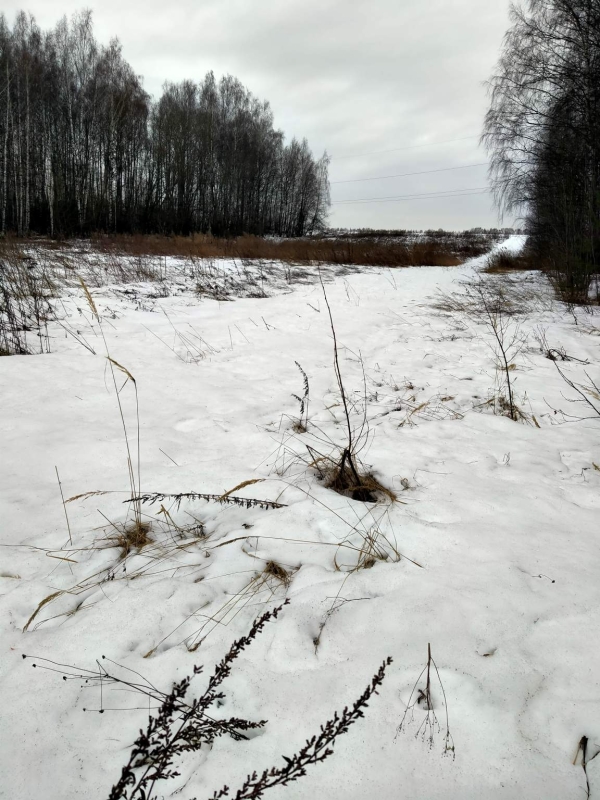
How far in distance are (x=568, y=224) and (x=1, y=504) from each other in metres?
9.57

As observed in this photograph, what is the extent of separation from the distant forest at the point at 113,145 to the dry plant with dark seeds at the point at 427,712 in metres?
21.1

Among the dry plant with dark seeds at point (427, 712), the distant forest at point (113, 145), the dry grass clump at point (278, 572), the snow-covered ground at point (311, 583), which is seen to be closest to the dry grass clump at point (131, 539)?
the snow-covered ground at point (311, 583)

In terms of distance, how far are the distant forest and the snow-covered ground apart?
19.6m

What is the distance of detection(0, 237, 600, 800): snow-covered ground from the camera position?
31.1 inches

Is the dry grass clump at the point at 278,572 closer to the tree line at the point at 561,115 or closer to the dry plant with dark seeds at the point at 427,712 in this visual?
the dry plant with dark seeds at the point at 427,712

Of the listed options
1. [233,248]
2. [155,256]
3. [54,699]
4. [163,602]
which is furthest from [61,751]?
[233,248]

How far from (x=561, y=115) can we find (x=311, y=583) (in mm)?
11921

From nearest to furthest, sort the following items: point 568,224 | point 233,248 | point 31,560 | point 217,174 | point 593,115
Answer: point 31,560
point 568,224
point 593,115
point 233,248
point 217,174

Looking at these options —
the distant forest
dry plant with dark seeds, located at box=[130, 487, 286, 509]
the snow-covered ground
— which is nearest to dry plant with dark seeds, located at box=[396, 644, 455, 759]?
the snow-covered ground

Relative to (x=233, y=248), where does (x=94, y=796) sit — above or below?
below

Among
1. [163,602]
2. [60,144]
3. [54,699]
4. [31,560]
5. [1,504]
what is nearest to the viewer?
[54,699]

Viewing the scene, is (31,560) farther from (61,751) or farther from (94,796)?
(94,796)

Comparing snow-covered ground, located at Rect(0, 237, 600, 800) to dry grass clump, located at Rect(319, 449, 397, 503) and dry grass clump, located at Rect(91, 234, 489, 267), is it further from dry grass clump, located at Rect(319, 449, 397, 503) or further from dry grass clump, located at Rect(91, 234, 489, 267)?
dry grass clump, located at Rect(91, 234, 489, 267)

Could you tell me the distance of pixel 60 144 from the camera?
21.4m
